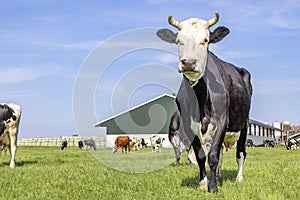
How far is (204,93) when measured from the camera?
768cm

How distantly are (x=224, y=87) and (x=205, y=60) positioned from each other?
3.28 ft

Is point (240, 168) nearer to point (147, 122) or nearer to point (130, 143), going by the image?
point (147, 122)

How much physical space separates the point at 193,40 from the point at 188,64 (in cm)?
56

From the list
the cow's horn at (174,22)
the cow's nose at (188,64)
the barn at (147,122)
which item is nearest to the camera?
the cow's nose at (188,64)

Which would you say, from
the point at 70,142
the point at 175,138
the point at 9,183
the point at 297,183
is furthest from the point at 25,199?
the point at 70,142

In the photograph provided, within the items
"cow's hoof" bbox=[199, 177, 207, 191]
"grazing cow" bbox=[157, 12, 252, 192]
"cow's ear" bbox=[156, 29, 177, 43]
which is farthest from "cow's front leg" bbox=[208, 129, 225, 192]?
"cow's ear" bbox=[156, 29, 177, 43]

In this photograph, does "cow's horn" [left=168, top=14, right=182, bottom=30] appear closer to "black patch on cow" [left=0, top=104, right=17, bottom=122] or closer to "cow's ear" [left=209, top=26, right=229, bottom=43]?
"cow's ear" [left=209, top=26, right=229, bottom=43]

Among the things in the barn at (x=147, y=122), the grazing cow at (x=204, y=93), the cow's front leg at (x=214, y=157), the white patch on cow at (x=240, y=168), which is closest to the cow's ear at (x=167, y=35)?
the grazing cow at (x=204, y=93)

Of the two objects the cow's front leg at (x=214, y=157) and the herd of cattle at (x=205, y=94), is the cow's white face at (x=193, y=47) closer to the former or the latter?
the herd of cattle at (x=205, y=94)

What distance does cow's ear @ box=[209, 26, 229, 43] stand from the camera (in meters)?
7.64

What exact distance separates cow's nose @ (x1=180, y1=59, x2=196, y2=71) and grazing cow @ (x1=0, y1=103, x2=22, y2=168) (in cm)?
1031

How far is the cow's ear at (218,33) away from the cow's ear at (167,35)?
0.62 m

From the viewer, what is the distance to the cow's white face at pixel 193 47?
22.5 feet

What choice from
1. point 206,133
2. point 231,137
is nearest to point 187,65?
point 206,133
